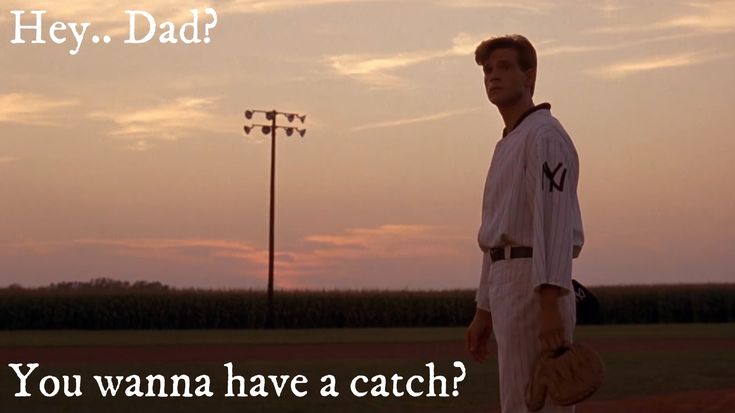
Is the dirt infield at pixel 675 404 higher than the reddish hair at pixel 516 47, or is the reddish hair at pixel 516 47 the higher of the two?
the reddish hair at pixel 516 47

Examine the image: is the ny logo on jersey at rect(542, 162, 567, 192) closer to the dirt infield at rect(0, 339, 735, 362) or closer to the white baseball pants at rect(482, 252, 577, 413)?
the white baseball pants at rect(482, 252, 577, 413)

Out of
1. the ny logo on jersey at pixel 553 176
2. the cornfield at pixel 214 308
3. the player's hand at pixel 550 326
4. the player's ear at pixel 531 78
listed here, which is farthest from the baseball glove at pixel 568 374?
the cornfield at pixel 214 308

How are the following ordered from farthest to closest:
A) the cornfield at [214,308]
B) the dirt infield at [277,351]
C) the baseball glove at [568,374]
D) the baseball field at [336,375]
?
the cornfield at [214,308]
the dirt infield at [277,351]
the baseball field at [336,375]
the baseball glove at [568,374]

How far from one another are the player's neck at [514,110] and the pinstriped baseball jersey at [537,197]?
36 millimetres

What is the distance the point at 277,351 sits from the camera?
94.4 feet

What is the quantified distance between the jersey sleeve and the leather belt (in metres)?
0.15

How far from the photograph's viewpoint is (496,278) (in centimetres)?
A: 493

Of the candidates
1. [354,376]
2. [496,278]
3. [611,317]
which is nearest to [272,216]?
[611,317]

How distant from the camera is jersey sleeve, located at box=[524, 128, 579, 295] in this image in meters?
4.59

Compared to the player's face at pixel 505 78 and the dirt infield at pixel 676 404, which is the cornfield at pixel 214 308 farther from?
the player's face at pixel 505 78

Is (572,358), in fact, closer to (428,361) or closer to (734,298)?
(428,361)

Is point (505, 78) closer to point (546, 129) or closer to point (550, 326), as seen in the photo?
point (546, 129)

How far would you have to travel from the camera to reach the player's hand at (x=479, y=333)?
5.32 metres

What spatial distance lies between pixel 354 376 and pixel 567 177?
51.5 feet
